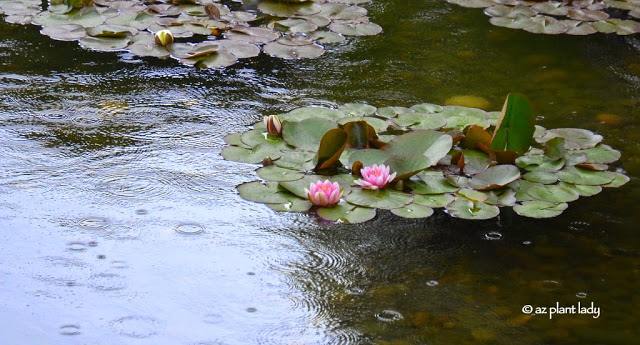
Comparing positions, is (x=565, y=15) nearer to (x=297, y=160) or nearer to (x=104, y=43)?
(x=297, y=160)

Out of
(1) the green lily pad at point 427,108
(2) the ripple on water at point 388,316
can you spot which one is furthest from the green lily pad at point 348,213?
(1) the green lily pad at point 427,108

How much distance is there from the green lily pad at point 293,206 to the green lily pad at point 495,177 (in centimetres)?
63

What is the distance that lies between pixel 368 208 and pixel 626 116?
62.1 inches

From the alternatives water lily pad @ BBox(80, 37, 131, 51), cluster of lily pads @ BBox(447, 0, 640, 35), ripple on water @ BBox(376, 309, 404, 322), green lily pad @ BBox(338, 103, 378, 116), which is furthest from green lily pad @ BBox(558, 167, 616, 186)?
water lily pad @ BBox(80, 37, 131, 51)

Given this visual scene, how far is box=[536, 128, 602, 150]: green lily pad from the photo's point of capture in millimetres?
3213

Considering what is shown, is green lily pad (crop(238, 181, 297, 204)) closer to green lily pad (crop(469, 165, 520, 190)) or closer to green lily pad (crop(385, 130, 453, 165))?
green lily pad (crop(385, 130, 453, 165))

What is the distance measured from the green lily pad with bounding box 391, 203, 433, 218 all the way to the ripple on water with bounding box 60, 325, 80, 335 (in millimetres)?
1148

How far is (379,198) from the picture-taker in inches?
109

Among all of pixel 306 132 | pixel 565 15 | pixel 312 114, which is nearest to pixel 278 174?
pixel 306 132

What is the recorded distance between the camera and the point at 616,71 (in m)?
4.15

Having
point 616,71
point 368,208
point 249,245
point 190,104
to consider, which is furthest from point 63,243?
point 616,71

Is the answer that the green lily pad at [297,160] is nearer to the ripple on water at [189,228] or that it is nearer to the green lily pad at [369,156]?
the green lily pad at [369,156]

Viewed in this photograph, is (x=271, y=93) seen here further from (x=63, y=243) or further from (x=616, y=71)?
(x=616, y=71)

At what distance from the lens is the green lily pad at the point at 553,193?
2.83m
